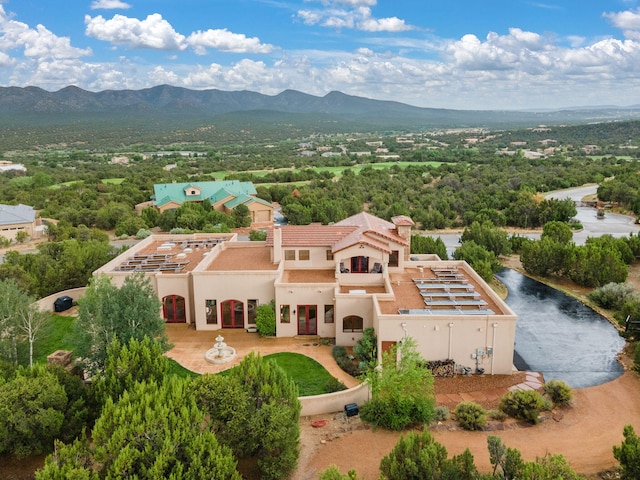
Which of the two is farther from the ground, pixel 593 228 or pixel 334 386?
pixel 334 386

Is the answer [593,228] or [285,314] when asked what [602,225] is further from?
[285,314]

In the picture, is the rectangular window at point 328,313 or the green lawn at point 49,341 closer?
the green lawn at point 49,341

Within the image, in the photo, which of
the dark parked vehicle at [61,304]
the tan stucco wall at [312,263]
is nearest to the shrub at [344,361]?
the tan stucco wall at [312,263]

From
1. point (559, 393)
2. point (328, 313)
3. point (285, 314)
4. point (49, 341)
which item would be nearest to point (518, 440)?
point (559, 393)

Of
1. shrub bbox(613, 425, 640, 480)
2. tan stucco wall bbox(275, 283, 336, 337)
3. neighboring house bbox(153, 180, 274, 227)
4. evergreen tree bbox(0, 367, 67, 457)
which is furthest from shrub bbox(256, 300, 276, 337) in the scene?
neighboring house bbox(153, 180, 274, 227)

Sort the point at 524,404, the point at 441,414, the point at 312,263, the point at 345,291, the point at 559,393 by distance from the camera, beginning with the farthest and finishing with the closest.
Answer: the point at 312,263, the point at 345,291, the point at 559,393, the point at 441,414, the point at 524,404

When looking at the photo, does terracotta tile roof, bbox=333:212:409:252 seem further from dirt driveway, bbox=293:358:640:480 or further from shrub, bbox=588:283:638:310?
shrub, bbox=588:283:638:310

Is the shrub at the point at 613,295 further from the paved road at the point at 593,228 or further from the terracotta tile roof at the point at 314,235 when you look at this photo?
the paved road at the point at 593,228

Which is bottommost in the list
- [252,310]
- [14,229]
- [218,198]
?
[14,229]

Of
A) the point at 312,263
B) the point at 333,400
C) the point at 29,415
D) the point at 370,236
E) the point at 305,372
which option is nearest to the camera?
the point at 29,415
